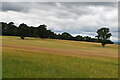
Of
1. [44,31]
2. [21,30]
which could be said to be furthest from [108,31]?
[21,30]

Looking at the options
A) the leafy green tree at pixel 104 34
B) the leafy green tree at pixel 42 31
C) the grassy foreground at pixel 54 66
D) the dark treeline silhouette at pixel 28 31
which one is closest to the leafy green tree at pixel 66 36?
the dark treeline silhouette at pixel 28 31

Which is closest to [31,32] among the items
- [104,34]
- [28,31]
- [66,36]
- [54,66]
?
[28,31]

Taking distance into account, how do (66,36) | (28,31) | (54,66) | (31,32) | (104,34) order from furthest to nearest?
(66,36), (31,32), (28,31), (104,34), (54,66)

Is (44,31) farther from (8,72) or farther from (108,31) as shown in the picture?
(8,72)

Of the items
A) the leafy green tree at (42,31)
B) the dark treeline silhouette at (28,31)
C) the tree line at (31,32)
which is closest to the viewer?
the tree line at (31,32)

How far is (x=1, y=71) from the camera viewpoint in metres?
10.1

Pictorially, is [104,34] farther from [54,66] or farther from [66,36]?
[54,66]

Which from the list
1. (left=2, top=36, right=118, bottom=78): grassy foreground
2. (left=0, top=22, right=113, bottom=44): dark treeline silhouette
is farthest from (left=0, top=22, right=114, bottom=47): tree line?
(left=2, top=36, right=118, bottom=78): grassy foreground

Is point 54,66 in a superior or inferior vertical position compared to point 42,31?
inferior

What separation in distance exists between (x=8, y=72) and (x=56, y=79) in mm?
3240

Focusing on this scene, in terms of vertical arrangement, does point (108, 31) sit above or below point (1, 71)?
above

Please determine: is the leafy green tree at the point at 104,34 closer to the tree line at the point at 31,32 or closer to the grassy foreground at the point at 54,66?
the tree line at the point at 31,32

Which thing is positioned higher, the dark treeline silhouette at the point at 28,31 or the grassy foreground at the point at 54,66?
the dark treeline silhouette at the point at 28,31

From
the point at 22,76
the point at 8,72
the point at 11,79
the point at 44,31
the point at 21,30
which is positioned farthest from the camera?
the point at 44,31
